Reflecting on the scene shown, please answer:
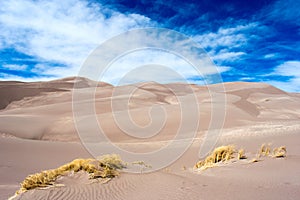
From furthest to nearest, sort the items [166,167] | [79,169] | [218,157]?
[166,167] → [218,157] → [79,169]

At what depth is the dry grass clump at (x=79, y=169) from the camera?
534cm

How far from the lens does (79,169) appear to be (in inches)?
249

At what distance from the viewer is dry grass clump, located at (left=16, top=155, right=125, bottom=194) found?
5344 millimetres

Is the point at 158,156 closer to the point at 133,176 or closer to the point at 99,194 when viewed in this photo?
the point at 133,176

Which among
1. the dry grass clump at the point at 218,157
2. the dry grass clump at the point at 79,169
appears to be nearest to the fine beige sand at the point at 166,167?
the dry grass clump at the point at 79,169

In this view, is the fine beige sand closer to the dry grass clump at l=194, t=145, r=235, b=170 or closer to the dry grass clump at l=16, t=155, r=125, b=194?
the dry grass clump at l=16, t=155, r=125, b=194

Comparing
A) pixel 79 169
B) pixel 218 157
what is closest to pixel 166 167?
pixel 218 157

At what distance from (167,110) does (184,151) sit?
15.1 meters

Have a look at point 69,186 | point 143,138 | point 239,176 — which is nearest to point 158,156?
point 143,138

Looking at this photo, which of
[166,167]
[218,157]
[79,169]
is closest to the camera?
[79,169]

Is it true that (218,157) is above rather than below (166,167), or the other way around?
above

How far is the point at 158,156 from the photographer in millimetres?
13211

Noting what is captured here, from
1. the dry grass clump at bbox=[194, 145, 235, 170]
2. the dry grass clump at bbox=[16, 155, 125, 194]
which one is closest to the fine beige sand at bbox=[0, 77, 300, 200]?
the dry grass clump at bbox=[16, 155, 125, 194]

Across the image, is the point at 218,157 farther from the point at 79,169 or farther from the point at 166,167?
the point at 79,169
